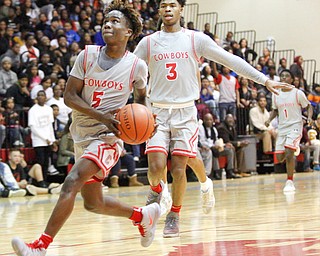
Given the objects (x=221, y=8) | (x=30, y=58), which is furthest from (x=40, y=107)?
(x=221, y=8)

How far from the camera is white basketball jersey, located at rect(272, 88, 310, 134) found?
13234 millimetres

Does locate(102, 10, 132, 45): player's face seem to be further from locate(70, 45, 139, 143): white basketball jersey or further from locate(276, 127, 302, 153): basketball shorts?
locate(276, 127, 302, 153): basketball shorts

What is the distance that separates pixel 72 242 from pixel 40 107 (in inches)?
323

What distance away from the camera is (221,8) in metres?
27.5

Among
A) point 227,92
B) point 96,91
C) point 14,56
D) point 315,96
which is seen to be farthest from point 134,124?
point 315,96

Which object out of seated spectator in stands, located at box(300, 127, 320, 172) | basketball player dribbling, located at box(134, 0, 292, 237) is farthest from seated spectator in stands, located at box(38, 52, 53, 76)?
basketball player dribbling, located at box(134, 0, 292, 237)

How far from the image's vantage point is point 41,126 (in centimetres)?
1434

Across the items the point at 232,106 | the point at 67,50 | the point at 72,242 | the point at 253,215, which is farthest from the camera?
the point at 232,106

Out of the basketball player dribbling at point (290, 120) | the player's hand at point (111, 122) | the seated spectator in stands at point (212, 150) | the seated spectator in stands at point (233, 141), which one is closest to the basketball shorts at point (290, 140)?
the basketball player dribbling at point (290, 120)

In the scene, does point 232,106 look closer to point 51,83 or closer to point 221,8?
point 51,83

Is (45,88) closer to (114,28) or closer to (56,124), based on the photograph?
(56,124)

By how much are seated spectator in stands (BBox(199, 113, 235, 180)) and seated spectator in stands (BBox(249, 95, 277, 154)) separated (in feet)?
5.12

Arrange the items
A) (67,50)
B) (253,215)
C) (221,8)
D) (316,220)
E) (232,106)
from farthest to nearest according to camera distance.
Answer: (221,8)
(232,106)
(67,50)
(253,215)
(316,220)

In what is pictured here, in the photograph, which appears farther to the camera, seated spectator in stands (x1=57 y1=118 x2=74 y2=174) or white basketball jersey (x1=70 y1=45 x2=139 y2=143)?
seated spectator in stands (x1=57 y1=118 x2=74 y2=174)
